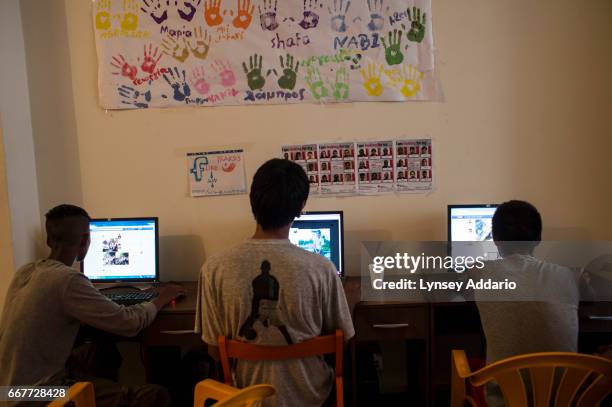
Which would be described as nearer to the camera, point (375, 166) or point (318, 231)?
point (318, 231)

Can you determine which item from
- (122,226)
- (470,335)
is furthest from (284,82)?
(470,335)

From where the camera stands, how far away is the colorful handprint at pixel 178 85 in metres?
2.27

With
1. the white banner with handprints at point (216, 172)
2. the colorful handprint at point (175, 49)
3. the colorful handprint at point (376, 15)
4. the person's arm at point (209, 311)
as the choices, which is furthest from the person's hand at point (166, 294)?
the colorful handprint at point (376, 15)

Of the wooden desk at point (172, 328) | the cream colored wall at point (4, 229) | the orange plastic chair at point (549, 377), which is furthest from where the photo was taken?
the cream colored wall at point (4, 229)

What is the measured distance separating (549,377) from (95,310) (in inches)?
58.2

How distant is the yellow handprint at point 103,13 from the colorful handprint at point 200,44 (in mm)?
468

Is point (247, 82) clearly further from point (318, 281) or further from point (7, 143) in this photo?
point (318, 281)

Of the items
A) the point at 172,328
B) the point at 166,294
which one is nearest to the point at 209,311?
the point at 172,328

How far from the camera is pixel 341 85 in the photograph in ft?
7.41

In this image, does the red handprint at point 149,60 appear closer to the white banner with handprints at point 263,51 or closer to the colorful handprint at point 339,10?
the white banner with handprints at point 263,51

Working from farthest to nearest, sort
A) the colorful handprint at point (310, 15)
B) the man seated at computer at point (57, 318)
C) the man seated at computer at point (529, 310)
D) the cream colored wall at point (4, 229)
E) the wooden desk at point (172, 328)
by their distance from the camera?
the colorful handprint at point (310, 15) → the cream colored wall at point (4, 229) → the wooden desk at point (172, 328) → the man seated at computer at point (57, 318) → the man seated at computer at point (529, 310)

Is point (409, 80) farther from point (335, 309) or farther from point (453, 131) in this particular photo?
point (335, 309)

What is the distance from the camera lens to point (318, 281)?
3.92 feet

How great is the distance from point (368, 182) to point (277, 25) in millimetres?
979
